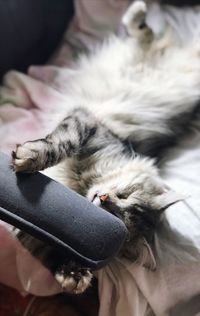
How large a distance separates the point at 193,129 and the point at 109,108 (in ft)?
0.98

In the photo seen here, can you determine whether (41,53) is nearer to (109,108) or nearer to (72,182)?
(109,108)

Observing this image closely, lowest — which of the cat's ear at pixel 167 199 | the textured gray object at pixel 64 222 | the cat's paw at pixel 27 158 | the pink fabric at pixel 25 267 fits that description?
the pink fabric at pixel 25 267

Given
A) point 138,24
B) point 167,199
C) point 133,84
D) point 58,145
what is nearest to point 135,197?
point 167,199

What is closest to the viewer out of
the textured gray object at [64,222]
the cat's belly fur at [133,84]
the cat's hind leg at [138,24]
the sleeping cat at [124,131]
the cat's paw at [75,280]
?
the textured gray object at [64,222]

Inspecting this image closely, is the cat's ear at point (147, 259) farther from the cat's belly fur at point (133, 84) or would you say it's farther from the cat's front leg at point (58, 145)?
the cat's belly fur at point (133, 84)

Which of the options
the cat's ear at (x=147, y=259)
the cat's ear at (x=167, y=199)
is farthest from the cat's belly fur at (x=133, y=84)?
the cat's ear at (x=147, y=259)

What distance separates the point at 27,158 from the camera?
1.03 meters

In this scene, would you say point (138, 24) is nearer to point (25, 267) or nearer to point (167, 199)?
point (167, 199)

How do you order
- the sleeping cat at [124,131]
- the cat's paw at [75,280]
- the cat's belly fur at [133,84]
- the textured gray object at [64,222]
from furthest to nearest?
1. the cat's belly fur at [133,84]
2. the sleeping cat at [124,131]
3. the cat's paw at [75,280]
4. the textured gray object at [64,222]

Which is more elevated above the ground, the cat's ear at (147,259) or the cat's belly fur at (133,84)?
the cat's belly fur at (133,84)

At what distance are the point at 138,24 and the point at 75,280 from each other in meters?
0.99

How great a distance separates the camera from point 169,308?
1.15 m

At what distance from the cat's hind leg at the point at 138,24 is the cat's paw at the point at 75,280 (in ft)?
3.03

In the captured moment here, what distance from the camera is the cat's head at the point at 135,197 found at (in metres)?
1.18
